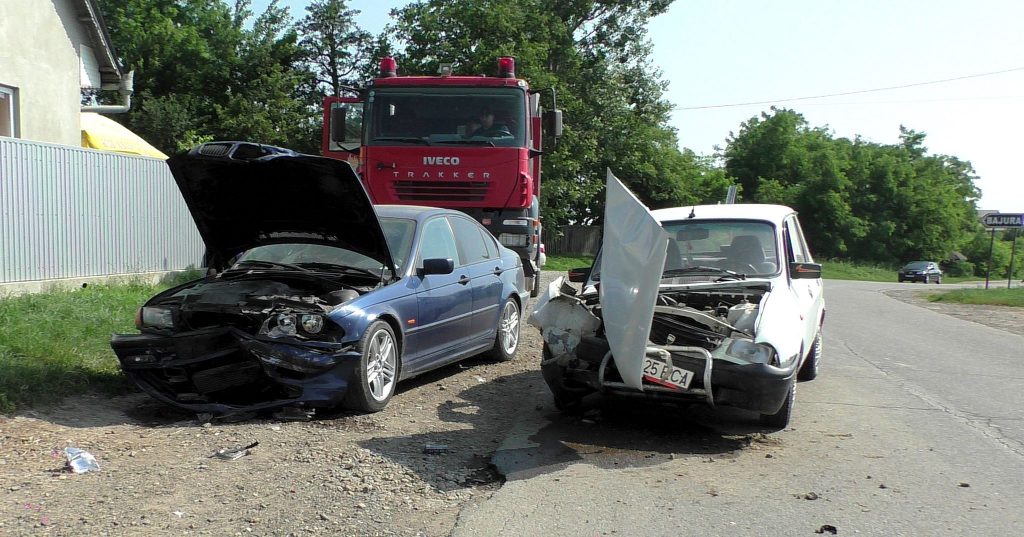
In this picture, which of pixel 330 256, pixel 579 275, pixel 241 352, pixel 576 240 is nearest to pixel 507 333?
pixel 579 275

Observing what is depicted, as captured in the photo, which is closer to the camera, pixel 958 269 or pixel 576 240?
pixel 576 240

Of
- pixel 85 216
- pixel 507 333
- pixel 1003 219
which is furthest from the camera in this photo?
pixel 1003 219

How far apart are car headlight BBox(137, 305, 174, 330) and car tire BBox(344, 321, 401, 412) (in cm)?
144

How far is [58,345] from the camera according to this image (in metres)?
7.18

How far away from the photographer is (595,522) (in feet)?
13.8

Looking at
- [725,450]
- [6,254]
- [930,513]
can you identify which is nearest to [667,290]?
[725,450]

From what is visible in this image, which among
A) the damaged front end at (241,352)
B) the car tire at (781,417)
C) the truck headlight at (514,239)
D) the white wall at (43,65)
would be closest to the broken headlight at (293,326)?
the damaged front end at (241,352)

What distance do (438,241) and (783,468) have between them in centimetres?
361

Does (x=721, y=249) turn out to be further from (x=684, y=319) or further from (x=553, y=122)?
(x=553, y=122)

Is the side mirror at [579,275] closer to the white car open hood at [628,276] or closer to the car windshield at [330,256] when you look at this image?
the car windshield at [330,256]

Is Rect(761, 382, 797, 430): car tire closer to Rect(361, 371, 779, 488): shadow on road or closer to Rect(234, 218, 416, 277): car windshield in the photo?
Rect(361, 371, 779, 488): shadow on road

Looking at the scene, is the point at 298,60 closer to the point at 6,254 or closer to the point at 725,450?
the point at 6,254

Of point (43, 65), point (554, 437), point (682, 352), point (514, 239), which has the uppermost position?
point (43, 65)

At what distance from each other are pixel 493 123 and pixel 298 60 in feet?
109
